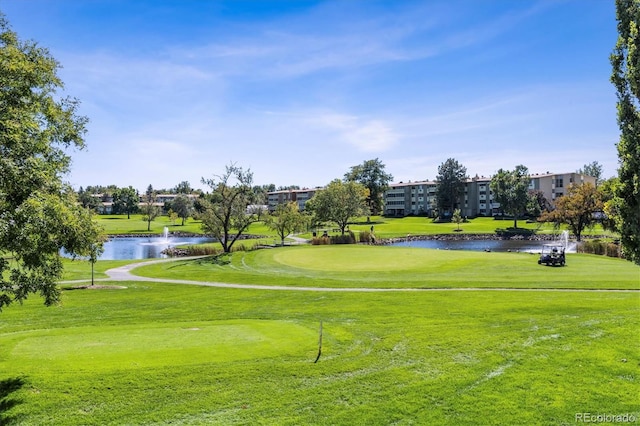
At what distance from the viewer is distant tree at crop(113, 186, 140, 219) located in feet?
594

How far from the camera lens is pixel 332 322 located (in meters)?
18.5

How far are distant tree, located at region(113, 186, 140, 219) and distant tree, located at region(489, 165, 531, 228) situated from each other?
136452mm

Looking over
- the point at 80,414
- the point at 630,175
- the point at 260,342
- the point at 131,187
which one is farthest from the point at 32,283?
the point at 131,187

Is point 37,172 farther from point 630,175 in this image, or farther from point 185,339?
point 630,175

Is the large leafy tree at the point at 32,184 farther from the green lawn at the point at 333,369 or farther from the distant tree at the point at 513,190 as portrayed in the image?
the distant tree at the point at 513,190

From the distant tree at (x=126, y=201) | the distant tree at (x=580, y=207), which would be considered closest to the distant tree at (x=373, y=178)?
the distant tree at (x=580, y=207)

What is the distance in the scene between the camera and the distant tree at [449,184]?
463ft

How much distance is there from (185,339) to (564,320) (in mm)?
14497

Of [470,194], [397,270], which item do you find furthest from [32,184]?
[470,194]

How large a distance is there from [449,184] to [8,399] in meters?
140

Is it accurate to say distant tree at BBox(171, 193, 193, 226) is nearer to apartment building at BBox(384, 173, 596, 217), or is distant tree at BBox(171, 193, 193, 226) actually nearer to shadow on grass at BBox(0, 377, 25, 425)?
apartment building at BBox(384, 173, 596, 217)
